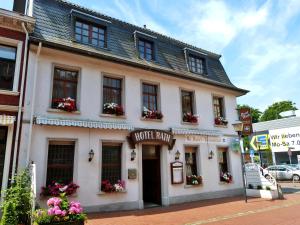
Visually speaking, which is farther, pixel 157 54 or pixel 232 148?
pixel 232 148

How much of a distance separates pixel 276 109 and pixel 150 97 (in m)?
53.2

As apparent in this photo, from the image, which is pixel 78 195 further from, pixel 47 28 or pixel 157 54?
pixel 157 54

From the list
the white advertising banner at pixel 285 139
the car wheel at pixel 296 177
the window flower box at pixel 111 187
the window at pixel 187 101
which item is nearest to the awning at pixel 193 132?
the window at pixel 187 101

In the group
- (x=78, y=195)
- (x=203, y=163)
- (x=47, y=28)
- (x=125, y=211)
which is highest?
(x=47, y=28)

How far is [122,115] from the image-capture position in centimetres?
1257

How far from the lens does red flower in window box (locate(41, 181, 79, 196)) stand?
9859 millimetres

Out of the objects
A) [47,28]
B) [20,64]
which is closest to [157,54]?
[47,28]

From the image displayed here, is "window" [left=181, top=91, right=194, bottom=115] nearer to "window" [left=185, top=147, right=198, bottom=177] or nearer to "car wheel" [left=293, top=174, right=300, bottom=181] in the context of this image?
"window" [left=185, top=147, right=198, bottom=177]

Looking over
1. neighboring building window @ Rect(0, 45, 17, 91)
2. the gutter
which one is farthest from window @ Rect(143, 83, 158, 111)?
neighboring building window @ Rect(0, 45, 17, 91)

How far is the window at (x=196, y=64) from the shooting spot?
55.7 feet

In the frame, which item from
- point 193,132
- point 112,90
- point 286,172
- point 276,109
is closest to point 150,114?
point 112,90

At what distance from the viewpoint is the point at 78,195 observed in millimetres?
10695

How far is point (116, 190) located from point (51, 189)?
9.10ft

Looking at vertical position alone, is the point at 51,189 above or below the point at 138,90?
below
